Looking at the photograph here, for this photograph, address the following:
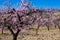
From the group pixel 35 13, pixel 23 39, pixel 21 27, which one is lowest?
pixel 23 39

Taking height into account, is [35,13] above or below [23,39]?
above

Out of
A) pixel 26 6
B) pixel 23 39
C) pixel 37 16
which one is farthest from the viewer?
pixel 23 39

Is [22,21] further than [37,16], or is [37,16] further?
[37,16]

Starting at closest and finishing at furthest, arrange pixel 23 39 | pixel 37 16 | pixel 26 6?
pixel 26 6 < pixel 37 16 < pixel 23 39

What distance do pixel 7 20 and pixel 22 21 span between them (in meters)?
1.38

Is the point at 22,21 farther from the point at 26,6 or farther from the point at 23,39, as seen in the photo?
the point at 23,39

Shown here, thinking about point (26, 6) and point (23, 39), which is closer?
point (26, 6)

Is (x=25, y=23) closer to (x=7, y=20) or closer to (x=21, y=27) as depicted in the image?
(x=21, y=27)

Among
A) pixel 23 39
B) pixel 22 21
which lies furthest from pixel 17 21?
pixel 23 39

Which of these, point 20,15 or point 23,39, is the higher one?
point 20,15

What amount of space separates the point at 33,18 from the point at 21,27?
4.54ft

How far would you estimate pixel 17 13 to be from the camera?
17953 mm

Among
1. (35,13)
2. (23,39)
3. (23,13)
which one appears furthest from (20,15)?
(23,39)

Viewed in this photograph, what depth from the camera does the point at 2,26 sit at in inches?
723
